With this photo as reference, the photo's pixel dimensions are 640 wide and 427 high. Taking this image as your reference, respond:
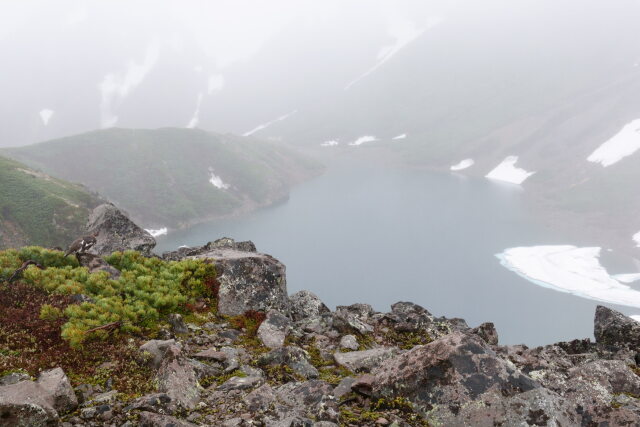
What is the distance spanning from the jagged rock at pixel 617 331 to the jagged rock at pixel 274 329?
32.2 feet

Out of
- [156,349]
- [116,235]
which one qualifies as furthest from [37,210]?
[156,349]

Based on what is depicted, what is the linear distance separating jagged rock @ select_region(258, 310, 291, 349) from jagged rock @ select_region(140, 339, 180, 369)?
2709 millimetres

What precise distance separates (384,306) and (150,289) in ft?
491

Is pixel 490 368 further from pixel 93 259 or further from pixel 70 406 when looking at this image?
pixel 93 259

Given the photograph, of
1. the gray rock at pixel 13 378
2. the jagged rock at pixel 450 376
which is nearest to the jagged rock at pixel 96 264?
the gray rock at pixel 13 378

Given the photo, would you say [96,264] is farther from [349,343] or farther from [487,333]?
[487,333]

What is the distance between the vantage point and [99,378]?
793cm

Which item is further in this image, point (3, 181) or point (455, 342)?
point (3, 181)

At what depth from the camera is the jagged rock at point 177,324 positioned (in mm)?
10492

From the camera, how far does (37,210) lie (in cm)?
12144

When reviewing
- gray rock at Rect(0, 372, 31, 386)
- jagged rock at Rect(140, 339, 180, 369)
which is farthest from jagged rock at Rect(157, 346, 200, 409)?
gray rock at Rect(0, 372, 31, 386)

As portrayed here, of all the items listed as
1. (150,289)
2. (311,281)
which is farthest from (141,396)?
(311,281)

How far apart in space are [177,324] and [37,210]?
136356 millimetres

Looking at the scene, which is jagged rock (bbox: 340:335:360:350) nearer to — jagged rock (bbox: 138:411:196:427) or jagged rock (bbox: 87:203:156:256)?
jagged rock (bbox: 138:411:196:427)
